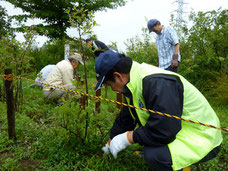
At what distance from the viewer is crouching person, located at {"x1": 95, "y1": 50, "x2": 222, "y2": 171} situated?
129 centimetres

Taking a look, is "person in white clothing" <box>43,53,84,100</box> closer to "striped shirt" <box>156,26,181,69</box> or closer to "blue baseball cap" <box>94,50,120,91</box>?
"striped shirt" <box>156,26,181,69</box>

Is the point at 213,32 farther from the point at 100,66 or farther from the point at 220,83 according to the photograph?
the point at 100,66

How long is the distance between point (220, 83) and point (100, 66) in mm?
4151

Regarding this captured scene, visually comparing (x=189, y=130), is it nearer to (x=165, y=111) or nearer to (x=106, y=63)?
(x=165, y=111)

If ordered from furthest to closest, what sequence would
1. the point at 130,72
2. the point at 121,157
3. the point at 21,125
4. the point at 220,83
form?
the point at 220,83
the point at 21,125
the point at 121,157
the point at 130,72

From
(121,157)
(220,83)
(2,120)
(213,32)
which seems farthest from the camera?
(213,32)

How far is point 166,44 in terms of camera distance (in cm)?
392

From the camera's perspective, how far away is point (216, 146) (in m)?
1.47

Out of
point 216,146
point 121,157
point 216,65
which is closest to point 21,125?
point 121,157

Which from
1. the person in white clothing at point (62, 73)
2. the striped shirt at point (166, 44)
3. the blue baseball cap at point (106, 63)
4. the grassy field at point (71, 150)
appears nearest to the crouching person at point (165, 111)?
the blue baseball cap at point (106, 63)

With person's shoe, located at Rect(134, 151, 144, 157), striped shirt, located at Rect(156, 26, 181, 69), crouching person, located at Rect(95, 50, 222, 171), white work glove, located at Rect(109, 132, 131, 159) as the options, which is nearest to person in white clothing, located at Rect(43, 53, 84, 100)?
striped shirt, located at Rect(156, 26, 181, 69)

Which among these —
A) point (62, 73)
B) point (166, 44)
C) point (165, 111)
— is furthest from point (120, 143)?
point (166, 44)

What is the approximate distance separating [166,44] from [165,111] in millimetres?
2975

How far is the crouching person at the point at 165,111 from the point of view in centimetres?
129
